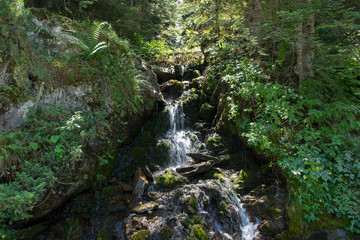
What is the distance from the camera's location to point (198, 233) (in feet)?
12.8

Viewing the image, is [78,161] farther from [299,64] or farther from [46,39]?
[299,64]

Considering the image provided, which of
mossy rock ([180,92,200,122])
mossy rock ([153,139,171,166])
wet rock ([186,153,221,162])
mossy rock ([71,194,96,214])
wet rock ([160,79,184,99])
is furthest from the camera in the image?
wet rock ([160,79,184,99])

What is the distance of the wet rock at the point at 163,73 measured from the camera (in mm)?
10062

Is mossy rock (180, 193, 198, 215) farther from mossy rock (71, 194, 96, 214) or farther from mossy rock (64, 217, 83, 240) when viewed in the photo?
mossy rock (64, 217, 83, 240)

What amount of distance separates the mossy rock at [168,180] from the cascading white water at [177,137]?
79 cm

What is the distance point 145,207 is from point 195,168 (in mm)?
1935

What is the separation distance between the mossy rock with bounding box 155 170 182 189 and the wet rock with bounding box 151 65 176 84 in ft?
20.1

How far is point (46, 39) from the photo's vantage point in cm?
476

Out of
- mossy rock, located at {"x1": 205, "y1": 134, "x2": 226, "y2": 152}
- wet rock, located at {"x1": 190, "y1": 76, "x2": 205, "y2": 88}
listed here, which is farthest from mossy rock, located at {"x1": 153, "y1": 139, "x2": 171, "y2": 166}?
wet rock, located at {"x1": 190, "y1": 76, "x2": 205, "y2": 88}

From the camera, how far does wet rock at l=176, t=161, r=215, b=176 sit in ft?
18.5

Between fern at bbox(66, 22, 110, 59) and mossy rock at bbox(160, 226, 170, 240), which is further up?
fern at bbox(66, 22, 110, 59)

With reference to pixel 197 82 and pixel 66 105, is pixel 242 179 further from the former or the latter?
pixel 197 82

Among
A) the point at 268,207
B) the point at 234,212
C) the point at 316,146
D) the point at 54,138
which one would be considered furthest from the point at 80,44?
the point at 316,146

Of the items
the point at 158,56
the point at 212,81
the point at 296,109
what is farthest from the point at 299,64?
the point at 158,56
